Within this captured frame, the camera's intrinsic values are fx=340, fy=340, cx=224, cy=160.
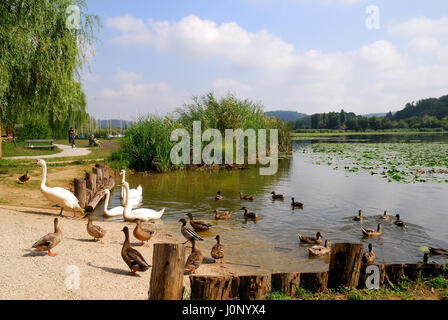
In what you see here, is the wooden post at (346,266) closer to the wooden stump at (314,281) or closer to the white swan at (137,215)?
the wooden stump at (314,281)

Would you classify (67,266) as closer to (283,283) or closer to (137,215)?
(283,283)

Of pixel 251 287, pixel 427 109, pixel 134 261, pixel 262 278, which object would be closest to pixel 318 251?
pixel 262 278

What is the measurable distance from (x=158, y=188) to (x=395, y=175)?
602 inches

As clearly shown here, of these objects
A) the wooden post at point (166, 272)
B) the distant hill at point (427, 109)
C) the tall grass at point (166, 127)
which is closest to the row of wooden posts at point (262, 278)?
the wooden post at point (166, 272)

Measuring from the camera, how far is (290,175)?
24.9m

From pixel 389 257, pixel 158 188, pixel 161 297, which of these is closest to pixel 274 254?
pixel 389 257

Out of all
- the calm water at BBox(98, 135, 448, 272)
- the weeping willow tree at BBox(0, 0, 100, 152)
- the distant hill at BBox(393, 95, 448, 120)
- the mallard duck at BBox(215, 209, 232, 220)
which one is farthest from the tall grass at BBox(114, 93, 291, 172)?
the distant hill at BBox(393, 95, 448, 120)

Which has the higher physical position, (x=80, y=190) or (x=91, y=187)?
(x=80, y=190)

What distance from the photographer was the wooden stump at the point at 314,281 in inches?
235

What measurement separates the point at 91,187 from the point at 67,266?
8597 millimetres

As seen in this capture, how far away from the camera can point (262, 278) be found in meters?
5.51

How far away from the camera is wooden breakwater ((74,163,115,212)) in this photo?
1268cm

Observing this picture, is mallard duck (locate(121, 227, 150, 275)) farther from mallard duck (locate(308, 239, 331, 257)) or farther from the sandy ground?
mallard duck (locate(308, 239, 331, 257))

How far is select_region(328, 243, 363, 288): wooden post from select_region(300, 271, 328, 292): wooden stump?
0.72 feet
